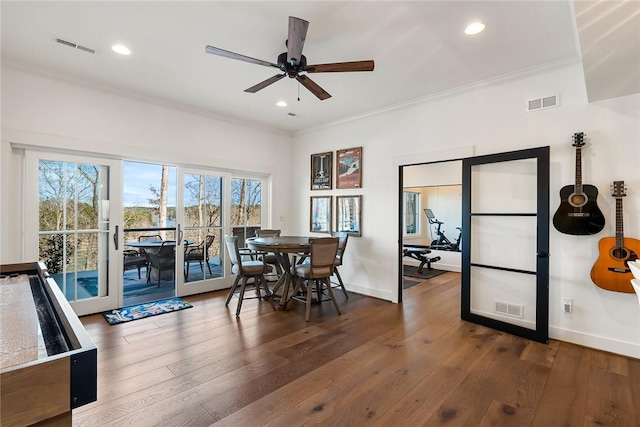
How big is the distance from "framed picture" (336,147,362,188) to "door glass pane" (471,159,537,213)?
178 centimetres

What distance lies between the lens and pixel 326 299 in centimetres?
451

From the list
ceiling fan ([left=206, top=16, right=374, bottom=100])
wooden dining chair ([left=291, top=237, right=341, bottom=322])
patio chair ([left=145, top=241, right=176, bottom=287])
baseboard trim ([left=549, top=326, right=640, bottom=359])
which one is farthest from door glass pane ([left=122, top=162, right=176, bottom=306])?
baseboard trim ([left=549, top=326, right=640, bottom=359])

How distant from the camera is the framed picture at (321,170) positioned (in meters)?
5.31

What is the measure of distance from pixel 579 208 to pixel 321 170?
3627 mm

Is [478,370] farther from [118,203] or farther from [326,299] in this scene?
[118,203]

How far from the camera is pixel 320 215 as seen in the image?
548cm

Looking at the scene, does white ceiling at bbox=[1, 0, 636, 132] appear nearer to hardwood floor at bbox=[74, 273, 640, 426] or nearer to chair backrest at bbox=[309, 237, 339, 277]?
chair backrest at bbox=[309, 237, 339, 277]

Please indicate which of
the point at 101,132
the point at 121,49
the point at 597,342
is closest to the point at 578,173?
the point at 597,342

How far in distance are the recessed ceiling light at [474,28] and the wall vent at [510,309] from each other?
9.17ft

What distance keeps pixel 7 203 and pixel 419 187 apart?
7.58m

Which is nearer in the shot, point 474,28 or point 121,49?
point 474,28

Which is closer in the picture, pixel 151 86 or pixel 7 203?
pixel 7 203

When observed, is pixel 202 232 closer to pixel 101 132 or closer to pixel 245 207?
pixel 245 207

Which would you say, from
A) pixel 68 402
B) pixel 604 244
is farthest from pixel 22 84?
pixel 604 244
